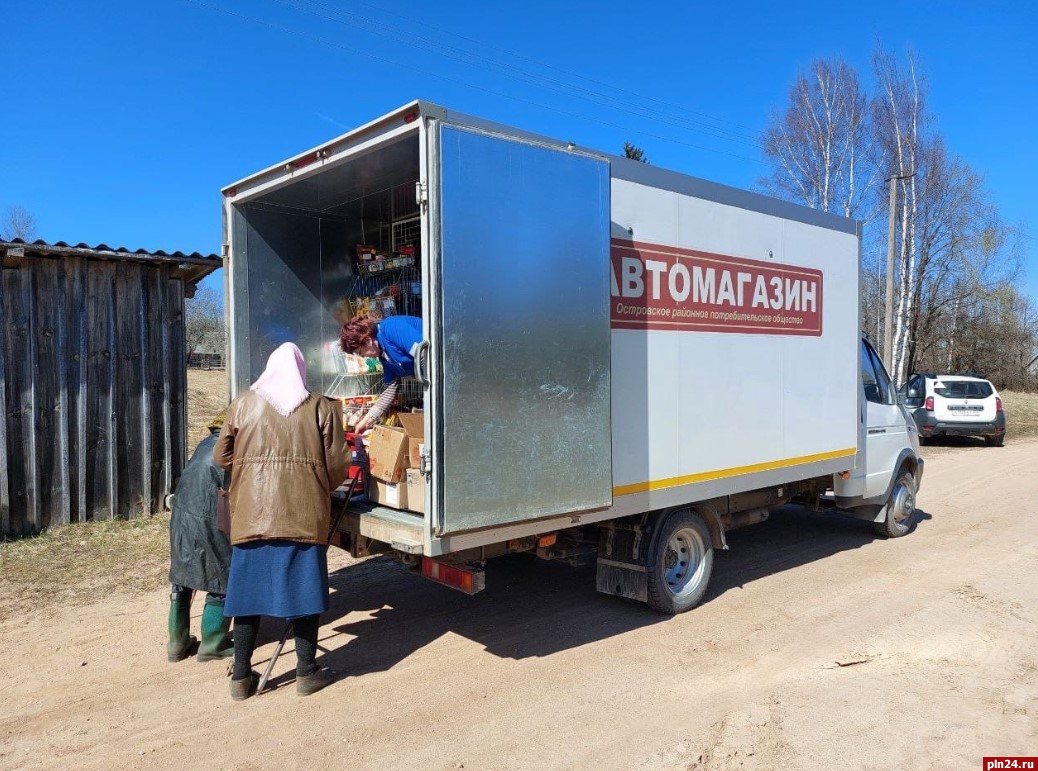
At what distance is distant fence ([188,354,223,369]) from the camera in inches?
1325

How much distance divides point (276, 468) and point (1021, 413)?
93.7ft

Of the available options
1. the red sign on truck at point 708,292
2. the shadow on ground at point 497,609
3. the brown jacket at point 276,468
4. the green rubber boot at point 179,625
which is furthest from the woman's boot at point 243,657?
the red sign on truck at point 708,292

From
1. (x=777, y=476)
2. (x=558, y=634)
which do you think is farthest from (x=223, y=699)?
(x=777, y=476)

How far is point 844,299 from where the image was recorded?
685cm

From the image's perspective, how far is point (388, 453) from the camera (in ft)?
14.2

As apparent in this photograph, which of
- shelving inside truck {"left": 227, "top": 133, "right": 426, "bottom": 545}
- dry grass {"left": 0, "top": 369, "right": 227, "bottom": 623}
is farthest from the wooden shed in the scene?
shelving inside truck {"left": 227, "top": 133, "right": 426, "bottom": 545}

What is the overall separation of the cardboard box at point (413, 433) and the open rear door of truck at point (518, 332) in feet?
1.65

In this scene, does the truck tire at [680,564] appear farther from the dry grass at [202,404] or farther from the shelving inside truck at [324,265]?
the dry grass at [202,404]

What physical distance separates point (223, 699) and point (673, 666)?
2.63 m

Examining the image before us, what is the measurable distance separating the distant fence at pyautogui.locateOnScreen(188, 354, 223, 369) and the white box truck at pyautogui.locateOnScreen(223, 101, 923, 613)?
1152 inches

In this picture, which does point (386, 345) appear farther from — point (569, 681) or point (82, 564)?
point (82, 564)

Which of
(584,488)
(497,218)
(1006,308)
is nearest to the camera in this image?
(497,218)

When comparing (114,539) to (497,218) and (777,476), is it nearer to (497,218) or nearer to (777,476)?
(497,218)

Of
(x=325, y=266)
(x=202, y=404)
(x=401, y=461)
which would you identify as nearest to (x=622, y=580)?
(x=401, y=461)
